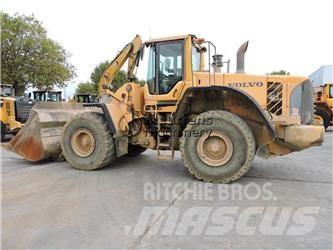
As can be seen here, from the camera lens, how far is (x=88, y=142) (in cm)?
623

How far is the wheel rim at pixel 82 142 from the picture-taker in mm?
6189

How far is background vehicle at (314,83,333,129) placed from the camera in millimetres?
14461

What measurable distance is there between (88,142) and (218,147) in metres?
2.64

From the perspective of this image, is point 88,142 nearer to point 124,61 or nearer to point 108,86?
point 108,86

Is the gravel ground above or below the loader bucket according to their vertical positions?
below

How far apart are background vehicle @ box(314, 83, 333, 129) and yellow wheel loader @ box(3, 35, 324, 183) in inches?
397

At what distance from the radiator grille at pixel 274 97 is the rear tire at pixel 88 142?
9.83 feet

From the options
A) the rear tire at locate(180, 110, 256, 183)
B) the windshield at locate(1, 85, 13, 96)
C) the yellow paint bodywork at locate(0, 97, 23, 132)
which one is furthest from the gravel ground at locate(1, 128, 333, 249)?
the windshield at locate(1, 85, 13, 96)

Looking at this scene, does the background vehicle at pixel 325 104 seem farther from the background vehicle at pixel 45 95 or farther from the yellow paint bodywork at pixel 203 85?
the background vehicle at pixel 45 95

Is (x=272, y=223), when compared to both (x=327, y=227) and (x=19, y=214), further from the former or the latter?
(x=19, y=214)

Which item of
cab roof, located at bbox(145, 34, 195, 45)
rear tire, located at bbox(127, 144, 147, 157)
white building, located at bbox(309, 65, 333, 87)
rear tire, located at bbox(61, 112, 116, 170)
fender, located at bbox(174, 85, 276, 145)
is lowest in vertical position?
rear tire, located at bbox(127, 144, 147, 157)

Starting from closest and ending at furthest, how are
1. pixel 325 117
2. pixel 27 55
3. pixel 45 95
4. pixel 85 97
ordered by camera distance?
pixel 325 117 → pixel 85 97 → pixel 45 95 → pixel 27 55

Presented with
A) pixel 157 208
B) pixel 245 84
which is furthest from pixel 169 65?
pixel 157 208

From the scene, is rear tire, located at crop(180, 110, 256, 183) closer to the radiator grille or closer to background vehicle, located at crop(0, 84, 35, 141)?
Result: the radiator grille
